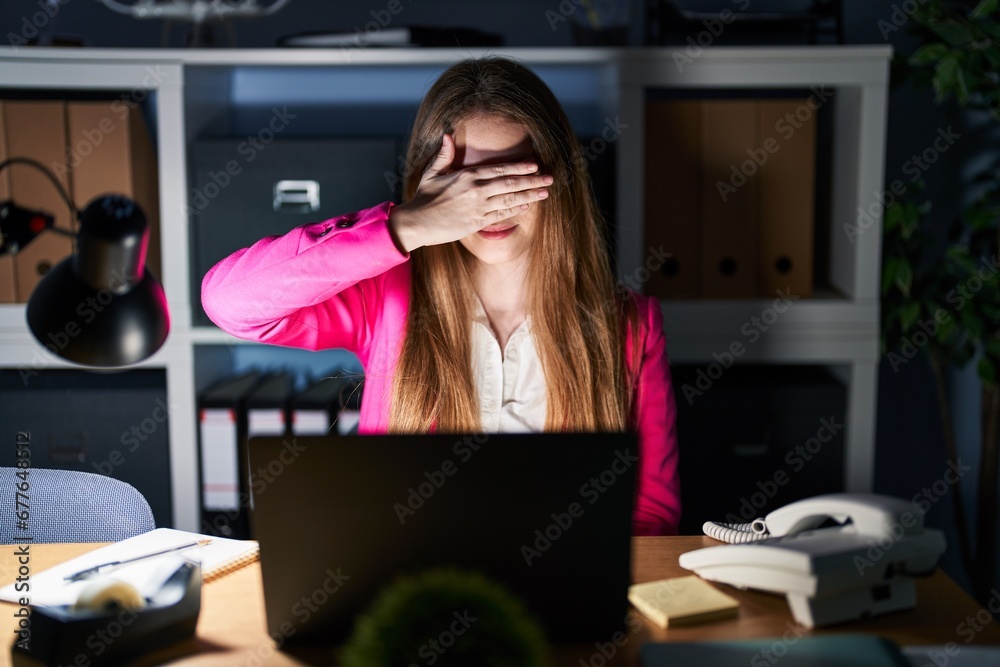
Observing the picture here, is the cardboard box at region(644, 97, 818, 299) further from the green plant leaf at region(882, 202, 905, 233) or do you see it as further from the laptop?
the laptop

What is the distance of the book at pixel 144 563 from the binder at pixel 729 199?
1289 mm

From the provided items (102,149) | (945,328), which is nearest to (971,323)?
(945,328)

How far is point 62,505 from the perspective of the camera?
126 centimetres

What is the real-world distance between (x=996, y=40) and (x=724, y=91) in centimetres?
63

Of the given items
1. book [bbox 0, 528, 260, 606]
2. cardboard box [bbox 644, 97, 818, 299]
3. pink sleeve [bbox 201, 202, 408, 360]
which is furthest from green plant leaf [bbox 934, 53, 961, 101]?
book [bbox 0, 528, 260, 606]

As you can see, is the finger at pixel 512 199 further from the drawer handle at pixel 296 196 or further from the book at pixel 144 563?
the drawer handle at pixel 296 196

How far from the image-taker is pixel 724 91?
229 centimetres

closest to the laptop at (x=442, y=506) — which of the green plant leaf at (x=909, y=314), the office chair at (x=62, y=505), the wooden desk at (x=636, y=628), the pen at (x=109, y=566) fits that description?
the wooden desk at (x=636, y=628)

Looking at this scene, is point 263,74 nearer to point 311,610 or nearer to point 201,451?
point 201,451

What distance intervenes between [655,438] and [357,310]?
53cm

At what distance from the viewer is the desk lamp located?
34.2 inches

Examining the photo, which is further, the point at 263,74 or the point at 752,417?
the point at 263,74

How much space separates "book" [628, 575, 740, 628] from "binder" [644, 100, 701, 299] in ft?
3.59

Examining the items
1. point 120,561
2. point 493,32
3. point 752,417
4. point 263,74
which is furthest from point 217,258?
point 752,417
